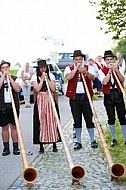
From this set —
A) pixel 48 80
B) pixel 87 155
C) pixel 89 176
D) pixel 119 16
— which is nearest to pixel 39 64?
pixel 48 80

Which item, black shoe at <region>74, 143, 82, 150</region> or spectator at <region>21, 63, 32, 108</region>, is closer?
black shoe at <region>74, 143, 82, 150</region>

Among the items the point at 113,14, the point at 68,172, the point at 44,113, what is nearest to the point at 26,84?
the point at 113,14

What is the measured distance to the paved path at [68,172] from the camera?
6.93 meters

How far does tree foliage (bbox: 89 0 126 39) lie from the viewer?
1474cm

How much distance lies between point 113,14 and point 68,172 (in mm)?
8012

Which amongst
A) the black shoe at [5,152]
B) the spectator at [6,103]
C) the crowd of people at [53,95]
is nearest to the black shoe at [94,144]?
the crowd of people at [53,95]

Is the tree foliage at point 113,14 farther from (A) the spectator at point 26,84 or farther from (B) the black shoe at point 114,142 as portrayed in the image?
(B) the black shoe at point 114,142

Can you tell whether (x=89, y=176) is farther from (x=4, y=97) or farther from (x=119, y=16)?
(x=119, y=16)

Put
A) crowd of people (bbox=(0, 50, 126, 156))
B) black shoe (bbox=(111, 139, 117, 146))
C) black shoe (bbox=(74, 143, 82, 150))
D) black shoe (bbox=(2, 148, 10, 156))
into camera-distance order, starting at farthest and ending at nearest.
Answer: black shoe (bbox=(111, 139, 117, 146)) < black shoe (bbox=(74, 143, 82, 150)) < black shoe (bbox=(2, 148, 10, 156)) < crowd of people (bbox=(0, 50, 126, 156))

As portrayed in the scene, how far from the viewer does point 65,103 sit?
65.4 feet

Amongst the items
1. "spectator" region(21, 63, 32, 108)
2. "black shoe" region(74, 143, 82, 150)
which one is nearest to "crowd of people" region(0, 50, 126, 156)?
"black shoe" region(74, 143, 82, 150)

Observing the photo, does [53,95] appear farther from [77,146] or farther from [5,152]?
[5,152]

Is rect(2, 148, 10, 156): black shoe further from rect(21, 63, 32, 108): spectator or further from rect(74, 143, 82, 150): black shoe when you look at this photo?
rect(21, 63, 32, 108): spectator

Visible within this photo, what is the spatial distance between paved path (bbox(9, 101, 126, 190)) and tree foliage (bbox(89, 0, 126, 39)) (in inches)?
219
